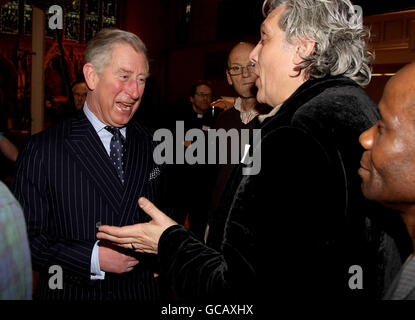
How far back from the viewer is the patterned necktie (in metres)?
1.72

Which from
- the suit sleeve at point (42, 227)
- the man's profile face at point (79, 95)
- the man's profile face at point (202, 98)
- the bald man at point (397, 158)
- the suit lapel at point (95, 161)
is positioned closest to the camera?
the bald man at point (397, 158)

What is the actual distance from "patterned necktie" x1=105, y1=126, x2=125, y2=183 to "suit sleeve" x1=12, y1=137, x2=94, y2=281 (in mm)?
307

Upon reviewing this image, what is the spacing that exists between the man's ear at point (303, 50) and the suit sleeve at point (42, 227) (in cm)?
109

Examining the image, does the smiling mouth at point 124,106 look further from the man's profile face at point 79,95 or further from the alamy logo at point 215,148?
the man's profile face at point 79,95

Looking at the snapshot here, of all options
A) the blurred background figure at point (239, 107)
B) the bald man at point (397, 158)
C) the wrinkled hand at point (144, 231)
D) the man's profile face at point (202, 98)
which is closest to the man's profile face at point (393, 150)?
the bald man at point (397, 158)

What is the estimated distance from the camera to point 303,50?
1196 millimetres

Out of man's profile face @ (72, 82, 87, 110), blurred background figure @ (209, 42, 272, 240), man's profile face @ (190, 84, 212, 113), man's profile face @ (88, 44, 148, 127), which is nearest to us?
man's profile face @ (88, 44, 148, 127)

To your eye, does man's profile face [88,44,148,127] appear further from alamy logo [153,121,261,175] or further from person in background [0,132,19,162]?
person in background [0,132,19,162]

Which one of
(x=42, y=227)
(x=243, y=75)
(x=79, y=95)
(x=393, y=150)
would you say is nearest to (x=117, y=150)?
(x=42, y=227)

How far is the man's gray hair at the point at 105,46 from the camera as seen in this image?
1.71m

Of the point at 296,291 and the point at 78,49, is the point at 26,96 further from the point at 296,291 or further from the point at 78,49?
the point at 296,291

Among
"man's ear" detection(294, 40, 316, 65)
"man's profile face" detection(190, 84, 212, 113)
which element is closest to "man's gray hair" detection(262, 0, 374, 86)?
"man's ear" detection(294, 40, 316, 65)

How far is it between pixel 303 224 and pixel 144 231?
582 mm

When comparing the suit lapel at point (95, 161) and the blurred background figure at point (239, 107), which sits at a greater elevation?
the blurred background figure at point (239, 107)
